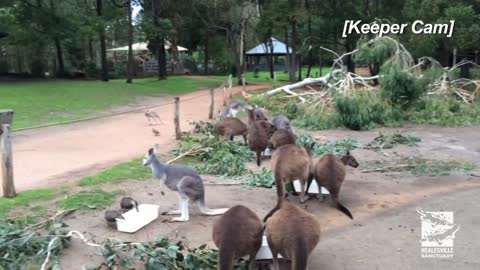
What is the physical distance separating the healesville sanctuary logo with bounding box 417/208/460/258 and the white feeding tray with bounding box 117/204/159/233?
3.17 metres

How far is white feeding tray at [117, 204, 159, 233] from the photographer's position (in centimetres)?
608

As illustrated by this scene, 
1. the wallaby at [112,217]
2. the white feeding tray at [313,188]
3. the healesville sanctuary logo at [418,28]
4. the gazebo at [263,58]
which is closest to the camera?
the wallaby at [112,217]

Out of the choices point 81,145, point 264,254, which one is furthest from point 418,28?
point 264,254

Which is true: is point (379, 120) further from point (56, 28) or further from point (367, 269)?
point (56, 28)

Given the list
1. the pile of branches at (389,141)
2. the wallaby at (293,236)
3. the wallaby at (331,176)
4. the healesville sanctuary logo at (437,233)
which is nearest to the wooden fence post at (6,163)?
the wallaby at (293,236)

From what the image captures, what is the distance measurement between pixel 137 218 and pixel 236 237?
6.20 ft

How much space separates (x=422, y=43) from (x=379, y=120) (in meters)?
7.60

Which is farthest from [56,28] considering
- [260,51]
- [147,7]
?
[260,51]

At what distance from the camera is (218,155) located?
32.6 feet

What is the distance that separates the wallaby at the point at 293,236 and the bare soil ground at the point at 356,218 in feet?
2.37

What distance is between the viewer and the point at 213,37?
45344 mm

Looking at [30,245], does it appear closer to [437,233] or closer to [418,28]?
[437,233]

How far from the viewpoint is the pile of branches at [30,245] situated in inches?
195

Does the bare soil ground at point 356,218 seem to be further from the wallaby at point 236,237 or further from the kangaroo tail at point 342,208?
the wallaby at point 236,237
